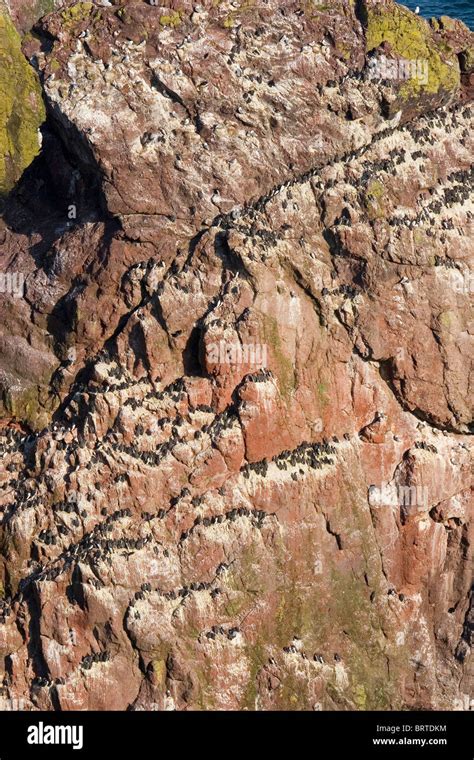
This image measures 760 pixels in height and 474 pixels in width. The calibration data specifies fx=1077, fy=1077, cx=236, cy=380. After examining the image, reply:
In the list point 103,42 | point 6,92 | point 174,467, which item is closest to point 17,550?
point 174,467

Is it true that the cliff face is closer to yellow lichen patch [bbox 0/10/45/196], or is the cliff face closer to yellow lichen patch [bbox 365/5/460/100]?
yellow lichen patch [bbox 365/5/460/100]

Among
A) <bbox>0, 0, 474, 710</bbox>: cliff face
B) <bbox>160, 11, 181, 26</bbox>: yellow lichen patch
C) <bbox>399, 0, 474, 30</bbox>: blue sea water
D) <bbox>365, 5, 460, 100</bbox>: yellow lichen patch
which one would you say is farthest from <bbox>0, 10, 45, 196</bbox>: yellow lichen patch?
<bbox>365, 5, 460, 100</bbox>: yellow lichen patch

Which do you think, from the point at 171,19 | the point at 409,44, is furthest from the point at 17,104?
the point at 409,44

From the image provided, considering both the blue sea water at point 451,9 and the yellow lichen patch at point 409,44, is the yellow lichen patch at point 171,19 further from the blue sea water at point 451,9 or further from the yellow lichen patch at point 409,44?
the blue sea water at point 451,9

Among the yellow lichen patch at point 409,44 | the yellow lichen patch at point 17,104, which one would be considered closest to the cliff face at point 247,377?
the yellow lichen patch at point 409,44

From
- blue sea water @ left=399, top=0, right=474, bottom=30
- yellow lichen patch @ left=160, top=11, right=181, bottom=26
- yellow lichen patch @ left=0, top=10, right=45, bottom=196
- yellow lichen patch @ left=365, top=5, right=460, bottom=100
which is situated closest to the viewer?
yellow lichen patch @ left=160, top=11, right=181, bottom=26
